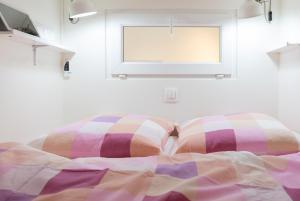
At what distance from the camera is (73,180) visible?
883 mm

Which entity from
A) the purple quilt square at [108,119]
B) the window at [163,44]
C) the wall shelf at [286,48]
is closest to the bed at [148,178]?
the purple quilt square at [108,119]

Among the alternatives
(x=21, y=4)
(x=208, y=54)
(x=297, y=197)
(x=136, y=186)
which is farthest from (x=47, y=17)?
(x=297, y=197)

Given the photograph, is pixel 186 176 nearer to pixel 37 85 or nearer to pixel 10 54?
pixel 10 54

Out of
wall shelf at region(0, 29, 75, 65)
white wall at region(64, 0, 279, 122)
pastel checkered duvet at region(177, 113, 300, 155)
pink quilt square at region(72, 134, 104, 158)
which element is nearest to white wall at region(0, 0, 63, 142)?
wall shelf at region(0, 29, 75, 65)

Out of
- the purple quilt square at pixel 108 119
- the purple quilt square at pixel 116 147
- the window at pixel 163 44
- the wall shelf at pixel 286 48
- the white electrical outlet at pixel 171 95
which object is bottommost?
the purple quilt square at pixel 116 147

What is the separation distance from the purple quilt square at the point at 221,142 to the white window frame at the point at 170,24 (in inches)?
31.0

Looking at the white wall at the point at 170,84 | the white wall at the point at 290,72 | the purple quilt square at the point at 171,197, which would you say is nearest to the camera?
the purple quilt square at the point at 171,197

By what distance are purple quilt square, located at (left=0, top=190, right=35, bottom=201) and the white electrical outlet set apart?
5.07 ft

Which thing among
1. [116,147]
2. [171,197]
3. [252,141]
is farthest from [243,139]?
[171,197]

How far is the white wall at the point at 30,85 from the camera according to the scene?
1556 millimetres

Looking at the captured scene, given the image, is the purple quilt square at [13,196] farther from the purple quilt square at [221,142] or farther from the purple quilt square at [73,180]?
the purple quilt square at [221,142]

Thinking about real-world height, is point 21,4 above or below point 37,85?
above

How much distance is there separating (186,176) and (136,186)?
0.17m

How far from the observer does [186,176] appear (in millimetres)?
931
